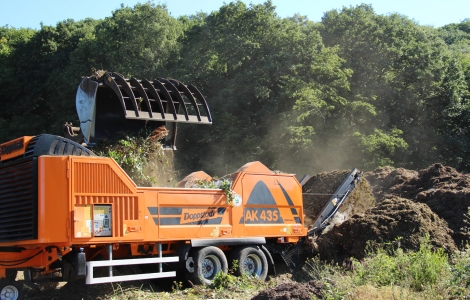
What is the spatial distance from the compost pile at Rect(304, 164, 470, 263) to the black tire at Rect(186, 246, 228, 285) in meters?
2.64

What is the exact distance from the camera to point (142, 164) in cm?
1173

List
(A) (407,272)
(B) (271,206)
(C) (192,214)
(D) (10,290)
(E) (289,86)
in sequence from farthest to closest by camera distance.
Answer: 1. (E) (289,86)
2. (B) (271,206)
3. (C) (192,214)
4. (D) (10,290)
5. (A) (407,272)

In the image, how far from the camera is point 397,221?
487 inches

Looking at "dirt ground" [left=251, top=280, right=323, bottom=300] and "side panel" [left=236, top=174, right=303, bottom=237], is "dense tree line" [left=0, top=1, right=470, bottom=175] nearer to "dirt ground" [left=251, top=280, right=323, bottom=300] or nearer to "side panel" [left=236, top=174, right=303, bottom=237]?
"side panel" [left=236, top=174, right=303, bottom=237]

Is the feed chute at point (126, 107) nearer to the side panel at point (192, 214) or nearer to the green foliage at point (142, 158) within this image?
the green foliage at point (142, 158)

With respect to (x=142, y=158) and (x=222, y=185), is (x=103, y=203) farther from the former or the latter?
(x=222, y=185)

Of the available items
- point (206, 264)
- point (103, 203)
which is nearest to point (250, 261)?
point (206, 264)

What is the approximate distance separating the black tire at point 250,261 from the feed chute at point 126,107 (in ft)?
9.39

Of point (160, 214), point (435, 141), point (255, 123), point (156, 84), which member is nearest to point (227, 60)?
point (255, 123)

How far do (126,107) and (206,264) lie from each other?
3.59 metres

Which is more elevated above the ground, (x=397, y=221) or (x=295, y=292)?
(x=397, y=221)

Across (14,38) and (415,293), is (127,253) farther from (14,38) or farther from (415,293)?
(14,38)

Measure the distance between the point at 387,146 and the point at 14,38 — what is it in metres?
34.2

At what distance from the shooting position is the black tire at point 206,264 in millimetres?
11039
